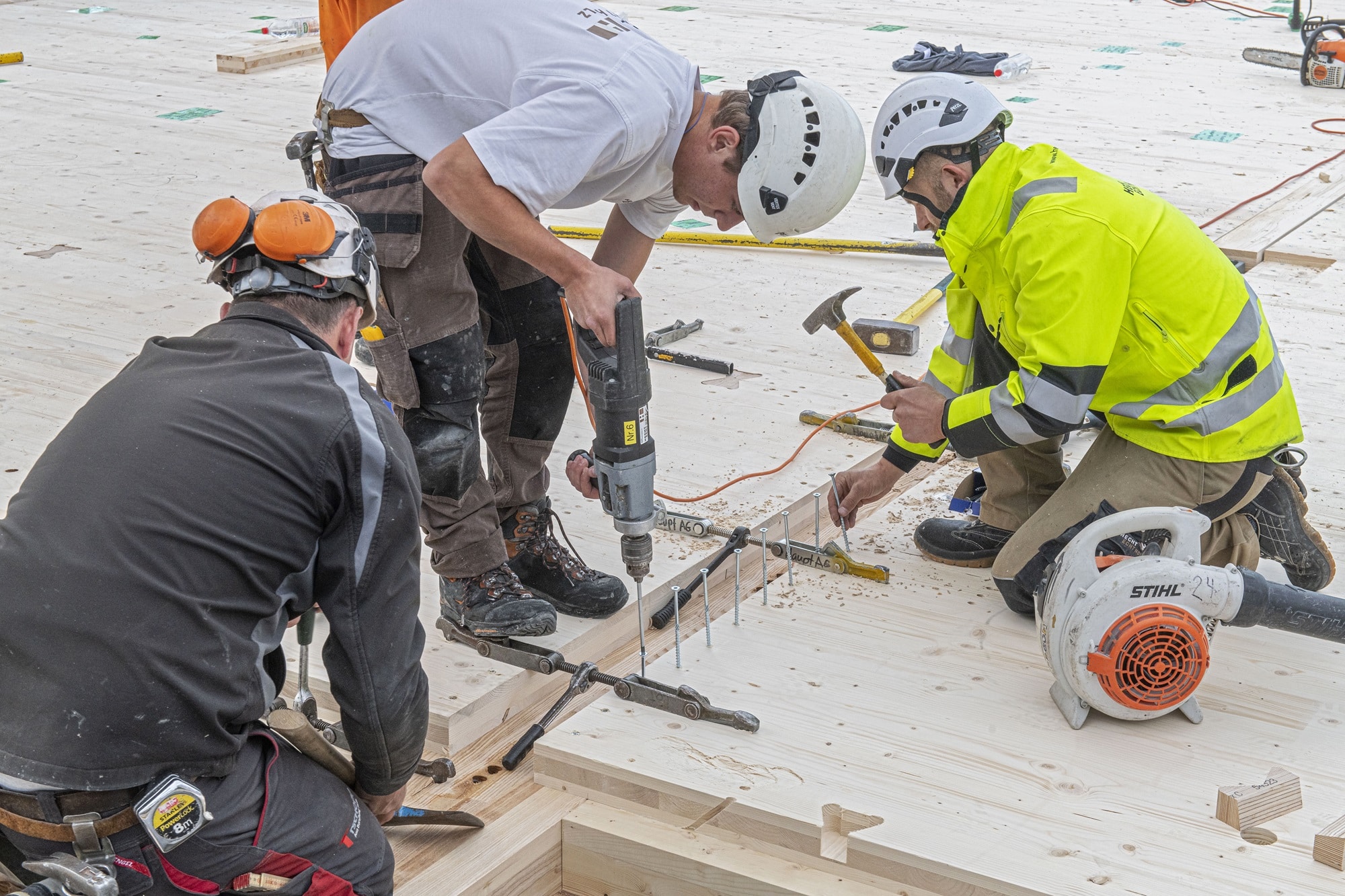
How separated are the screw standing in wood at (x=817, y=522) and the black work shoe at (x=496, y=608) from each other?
75cm

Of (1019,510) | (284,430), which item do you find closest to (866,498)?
(1019,510)

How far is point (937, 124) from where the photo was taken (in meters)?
2.78

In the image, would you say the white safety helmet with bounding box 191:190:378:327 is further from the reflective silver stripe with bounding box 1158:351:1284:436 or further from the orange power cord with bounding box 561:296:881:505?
the reflective silver stripe with bounding box 1158:351:1284:436

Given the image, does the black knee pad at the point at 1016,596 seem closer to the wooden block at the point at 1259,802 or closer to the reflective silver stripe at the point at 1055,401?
the reflective silver stripe at the point at 1055,401

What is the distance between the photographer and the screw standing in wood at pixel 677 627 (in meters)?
2.92

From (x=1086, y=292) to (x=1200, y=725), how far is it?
2.98 feet

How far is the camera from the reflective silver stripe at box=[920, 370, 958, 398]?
3203mm

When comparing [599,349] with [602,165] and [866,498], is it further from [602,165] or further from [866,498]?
[866,498]

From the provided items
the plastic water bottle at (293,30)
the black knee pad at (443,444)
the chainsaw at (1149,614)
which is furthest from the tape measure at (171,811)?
the plastic water bottle at (293,30)

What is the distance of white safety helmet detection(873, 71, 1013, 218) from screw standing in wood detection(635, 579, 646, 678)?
3.49 ft

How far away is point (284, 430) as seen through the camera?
5.98 feet

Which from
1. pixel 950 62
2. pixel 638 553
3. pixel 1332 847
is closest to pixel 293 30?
pixel 950 62

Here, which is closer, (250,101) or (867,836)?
(867,836)

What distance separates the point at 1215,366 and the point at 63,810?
2.32m
